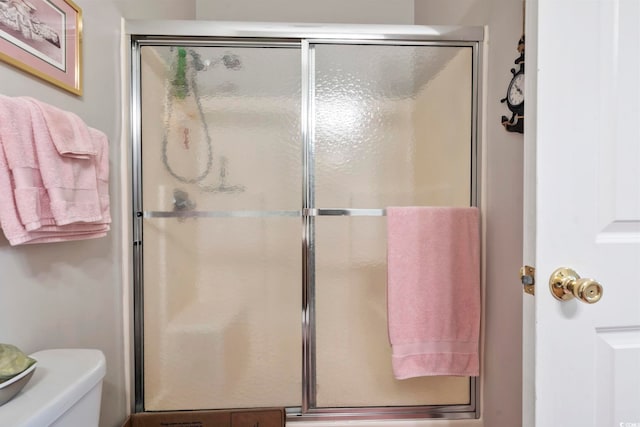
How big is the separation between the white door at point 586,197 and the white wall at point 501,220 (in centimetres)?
40

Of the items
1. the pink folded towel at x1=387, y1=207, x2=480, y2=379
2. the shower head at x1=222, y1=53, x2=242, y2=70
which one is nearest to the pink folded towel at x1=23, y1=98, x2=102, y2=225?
the shower head at x1=222, y1=53, x2=242, y2=70

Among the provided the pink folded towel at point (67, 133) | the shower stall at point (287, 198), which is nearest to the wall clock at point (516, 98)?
the shower stall at point (287, 198)

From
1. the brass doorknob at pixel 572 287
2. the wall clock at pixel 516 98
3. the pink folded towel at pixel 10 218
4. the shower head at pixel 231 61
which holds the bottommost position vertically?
the brass doorknob at pixel 572 287

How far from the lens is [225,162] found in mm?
1250

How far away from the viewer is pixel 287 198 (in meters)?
1.26

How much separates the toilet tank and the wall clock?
1.50m

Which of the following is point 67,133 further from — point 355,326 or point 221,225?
point 355,326

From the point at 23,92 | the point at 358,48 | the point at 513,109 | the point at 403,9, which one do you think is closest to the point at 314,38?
the point at 358,48

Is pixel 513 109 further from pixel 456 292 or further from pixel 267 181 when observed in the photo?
pixel 267 181

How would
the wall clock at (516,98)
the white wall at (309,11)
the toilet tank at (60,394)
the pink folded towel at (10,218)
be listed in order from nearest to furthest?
the toilet tank at (60,394) → the pink folded towel at (10,218) → the wall clock at (516,98) → the white wall at (309,11)

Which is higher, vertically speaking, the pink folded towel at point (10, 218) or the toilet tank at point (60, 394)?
the pink folded towel at point (10, 218)

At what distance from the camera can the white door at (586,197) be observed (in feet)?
2.02

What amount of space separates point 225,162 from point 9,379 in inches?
35.3

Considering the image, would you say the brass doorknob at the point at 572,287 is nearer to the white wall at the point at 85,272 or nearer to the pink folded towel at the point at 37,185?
the pink folded towel at the point at 37,185
